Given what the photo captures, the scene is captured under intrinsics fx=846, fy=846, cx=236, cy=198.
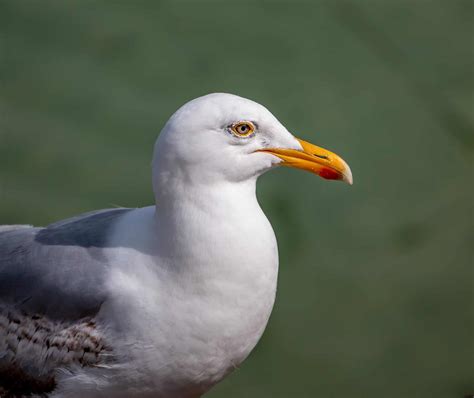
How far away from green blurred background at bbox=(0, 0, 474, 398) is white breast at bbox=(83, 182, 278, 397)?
896 mm

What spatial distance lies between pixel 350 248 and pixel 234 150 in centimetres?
160

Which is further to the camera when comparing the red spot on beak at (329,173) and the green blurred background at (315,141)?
the green blurred background at (315,141)

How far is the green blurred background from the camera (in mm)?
3139

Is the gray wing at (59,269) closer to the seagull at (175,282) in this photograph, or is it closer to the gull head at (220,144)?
the seagull at (175,282)

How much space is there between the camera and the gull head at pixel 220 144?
2.02 meters

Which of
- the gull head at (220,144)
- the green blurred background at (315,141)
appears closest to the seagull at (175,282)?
the gull head at (220,144)

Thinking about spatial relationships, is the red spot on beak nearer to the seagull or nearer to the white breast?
the seagull

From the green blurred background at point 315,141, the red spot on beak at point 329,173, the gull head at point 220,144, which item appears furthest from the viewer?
the green blurred background at point 315,141

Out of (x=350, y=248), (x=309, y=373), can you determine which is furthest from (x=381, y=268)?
(x=309, y=373)

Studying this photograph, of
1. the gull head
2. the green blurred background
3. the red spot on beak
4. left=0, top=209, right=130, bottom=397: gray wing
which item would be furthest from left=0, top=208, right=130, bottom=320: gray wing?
the green blurred background

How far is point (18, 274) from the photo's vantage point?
7.22 feet

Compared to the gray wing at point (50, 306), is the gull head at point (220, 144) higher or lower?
higher

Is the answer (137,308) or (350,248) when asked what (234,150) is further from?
(350,248)

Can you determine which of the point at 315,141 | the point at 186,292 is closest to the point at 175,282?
the point at 186,292
